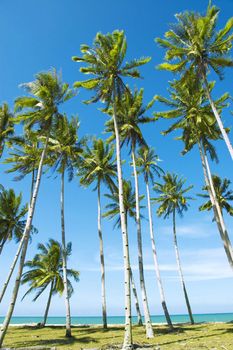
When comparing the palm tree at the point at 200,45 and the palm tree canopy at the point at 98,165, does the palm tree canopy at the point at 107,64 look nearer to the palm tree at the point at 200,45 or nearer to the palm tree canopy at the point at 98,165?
the palm tree at the point at 200,45

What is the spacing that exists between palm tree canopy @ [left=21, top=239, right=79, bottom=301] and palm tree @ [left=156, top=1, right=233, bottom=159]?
25.4 meters

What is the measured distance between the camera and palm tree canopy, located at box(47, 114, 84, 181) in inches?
990

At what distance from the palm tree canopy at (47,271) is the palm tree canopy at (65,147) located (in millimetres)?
13642

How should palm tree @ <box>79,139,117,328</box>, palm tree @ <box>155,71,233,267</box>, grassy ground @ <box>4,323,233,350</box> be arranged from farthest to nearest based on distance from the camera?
palm tree @ <box>79,139,117,328</box> < palm tree @ <box>155,71,233,267</box> < grassy ground @ <box>4,323,233,350</box>

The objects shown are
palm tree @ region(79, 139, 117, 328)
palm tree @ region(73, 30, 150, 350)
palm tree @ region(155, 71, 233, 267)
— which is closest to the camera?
palm tree @ region(73, 30, 150, 350)

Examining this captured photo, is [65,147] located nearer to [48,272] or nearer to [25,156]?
[25,156]

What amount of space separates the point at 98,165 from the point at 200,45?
49.3ft

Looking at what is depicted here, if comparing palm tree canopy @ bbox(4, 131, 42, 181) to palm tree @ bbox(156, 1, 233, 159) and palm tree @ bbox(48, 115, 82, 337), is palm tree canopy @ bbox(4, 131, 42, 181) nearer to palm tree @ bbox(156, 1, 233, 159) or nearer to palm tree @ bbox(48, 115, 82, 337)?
palm tree @ bbox(48, 115, 82, 337)

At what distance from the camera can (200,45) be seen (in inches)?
774

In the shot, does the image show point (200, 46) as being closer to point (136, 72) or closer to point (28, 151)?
point (136, 72)

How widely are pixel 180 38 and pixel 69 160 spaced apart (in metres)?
13.4

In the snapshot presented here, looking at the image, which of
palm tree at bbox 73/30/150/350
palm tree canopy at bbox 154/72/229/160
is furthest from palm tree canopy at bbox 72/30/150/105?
A: palm tree canopy at bbox 154/72/229/160

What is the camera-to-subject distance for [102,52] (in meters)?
19.2

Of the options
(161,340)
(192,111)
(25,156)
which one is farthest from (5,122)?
(161,340)
